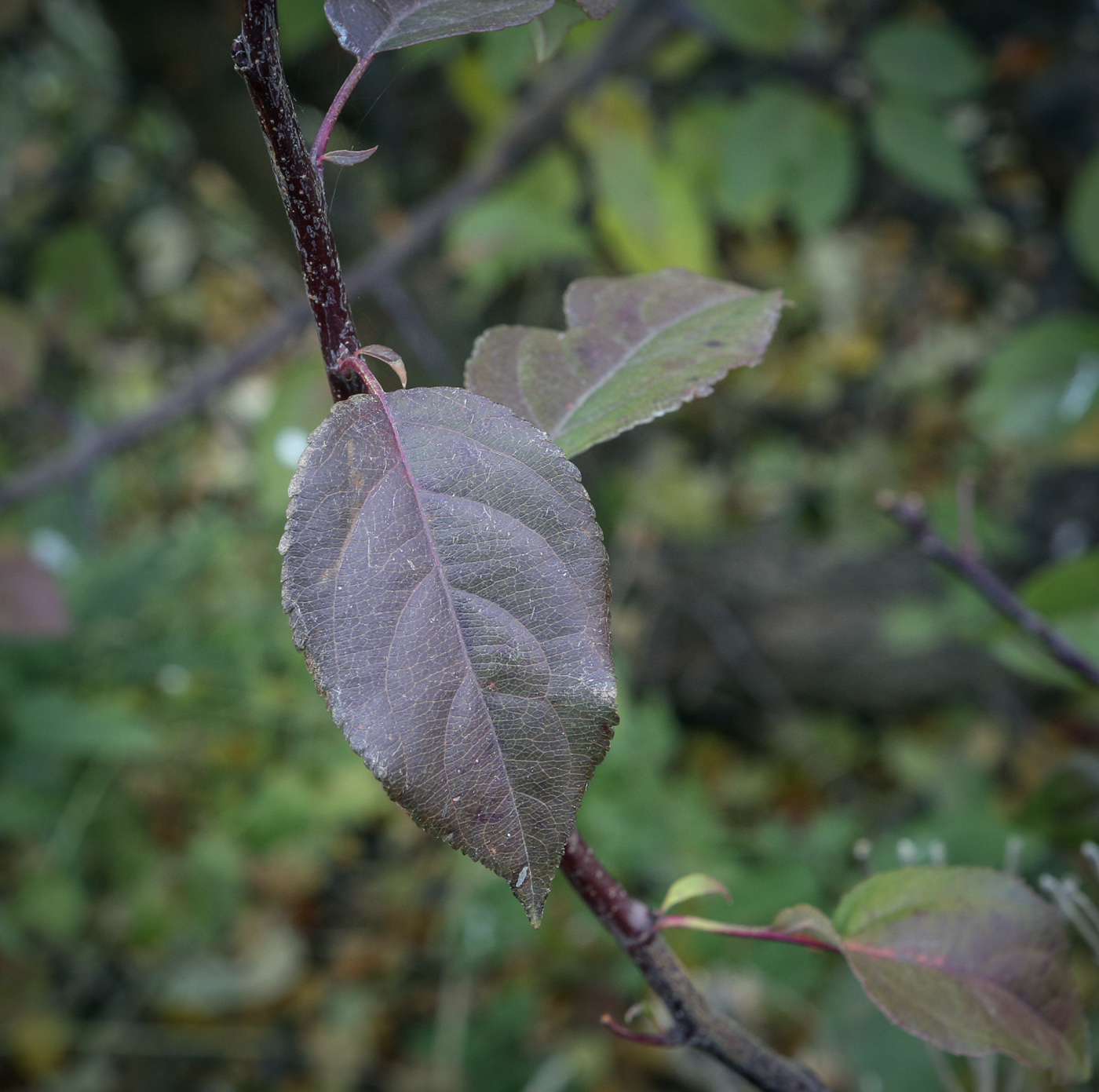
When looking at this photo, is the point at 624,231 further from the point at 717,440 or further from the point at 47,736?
the point at 717,440

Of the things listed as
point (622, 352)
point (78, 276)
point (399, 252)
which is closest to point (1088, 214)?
point (399, 252)

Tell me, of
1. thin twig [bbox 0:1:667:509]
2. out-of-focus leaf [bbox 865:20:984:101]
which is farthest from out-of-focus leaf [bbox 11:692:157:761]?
out-of-focus leaf [bbox 865:20:984:101]

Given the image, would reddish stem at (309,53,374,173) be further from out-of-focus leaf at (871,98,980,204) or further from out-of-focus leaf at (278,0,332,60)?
out-of-focus leaf at (871,98,980,204)

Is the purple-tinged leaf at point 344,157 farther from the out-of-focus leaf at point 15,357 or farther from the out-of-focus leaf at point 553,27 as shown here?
the out-of-focus leaf at point 15,357

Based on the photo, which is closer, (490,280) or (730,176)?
(730,176)

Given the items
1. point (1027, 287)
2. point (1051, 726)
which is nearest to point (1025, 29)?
point (1027, 287)
